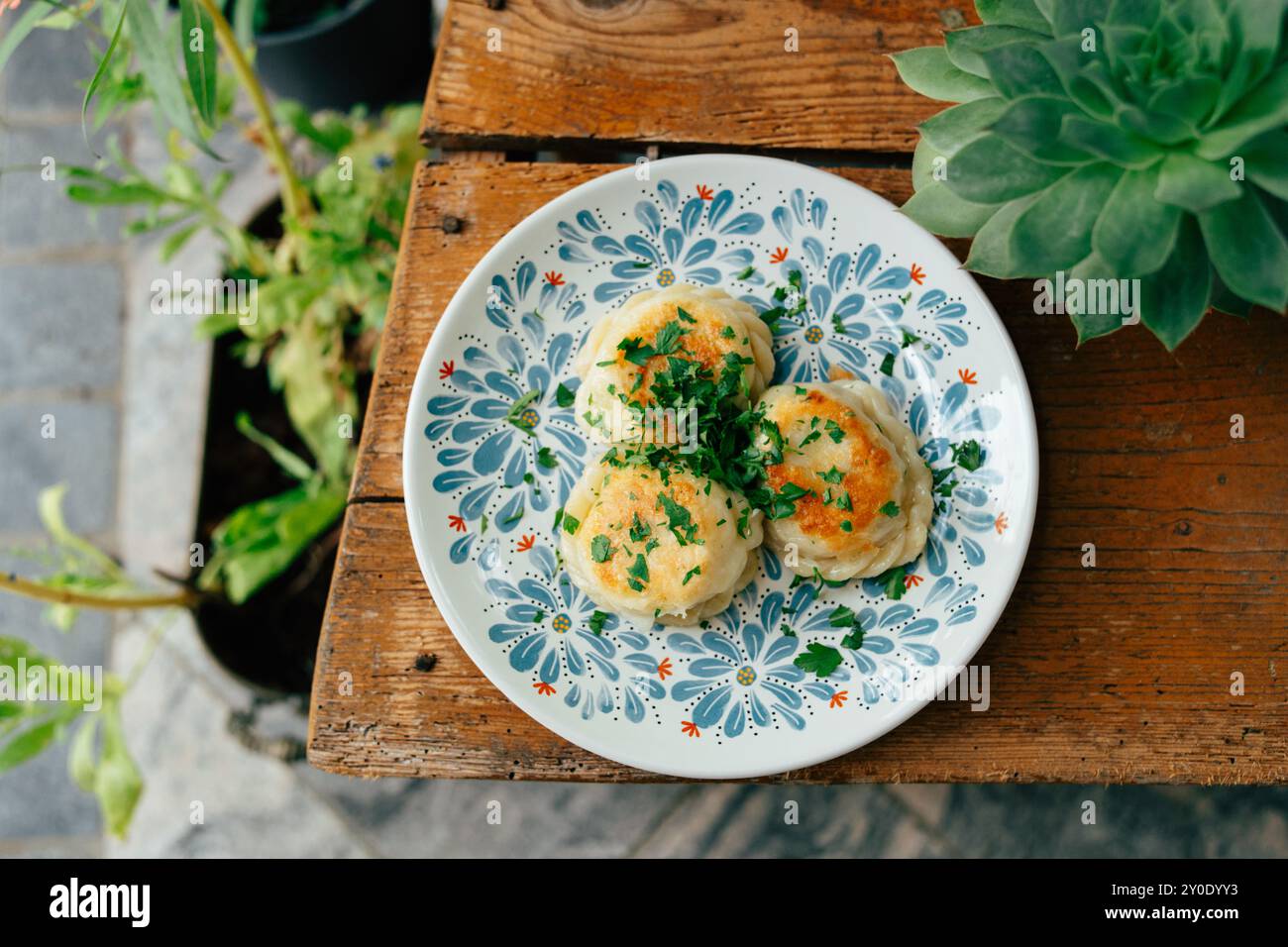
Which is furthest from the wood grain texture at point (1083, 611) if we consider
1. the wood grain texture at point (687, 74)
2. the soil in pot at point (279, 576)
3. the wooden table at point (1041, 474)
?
the soil in pot at point (279, 576)

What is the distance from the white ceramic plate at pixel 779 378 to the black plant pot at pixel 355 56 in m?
0.97

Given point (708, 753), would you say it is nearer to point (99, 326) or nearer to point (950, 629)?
point (950, 629)

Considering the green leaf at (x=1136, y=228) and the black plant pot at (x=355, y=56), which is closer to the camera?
the green leaf at (x=1136, y=228)

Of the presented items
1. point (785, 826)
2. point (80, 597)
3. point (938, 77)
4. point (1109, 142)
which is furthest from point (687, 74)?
point (785, 826)

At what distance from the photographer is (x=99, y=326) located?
2.34 m

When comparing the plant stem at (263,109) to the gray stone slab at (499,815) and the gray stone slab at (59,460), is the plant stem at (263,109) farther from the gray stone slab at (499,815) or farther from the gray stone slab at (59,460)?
the gray stone slab at (499,815)

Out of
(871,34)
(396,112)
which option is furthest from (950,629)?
(396,112)

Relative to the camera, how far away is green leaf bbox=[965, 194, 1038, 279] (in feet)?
3.60

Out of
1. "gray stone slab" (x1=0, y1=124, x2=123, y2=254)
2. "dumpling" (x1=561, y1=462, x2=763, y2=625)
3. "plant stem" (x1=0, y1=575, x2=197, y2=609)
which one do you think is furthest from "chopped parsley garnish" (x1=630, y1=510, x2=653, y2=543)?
"gray stone slab" (x1=0, y1=124, x2=123, y2=254)

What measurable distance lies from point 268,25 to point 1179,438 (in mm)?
1913

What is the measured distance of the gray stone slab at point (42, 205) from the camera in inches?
93.0

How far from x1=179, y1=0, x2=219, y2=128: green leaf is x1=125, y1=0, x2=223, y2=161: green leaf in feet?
0.14

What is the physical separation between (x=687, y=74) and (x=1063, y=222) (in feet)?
2.03

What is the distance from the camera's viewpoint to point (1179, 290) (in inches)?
42.0
